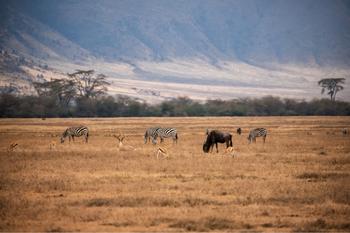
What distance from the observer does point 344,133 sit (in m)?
39.7

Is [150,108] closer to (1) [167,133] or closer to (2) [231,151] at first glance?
(1) [167,133]

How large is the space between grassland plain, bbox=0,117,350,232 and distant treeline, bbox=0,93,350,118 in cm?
4659

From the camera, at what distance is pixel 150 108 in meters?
80.8

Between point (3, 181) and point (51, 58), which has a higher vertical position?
point (51, 58)

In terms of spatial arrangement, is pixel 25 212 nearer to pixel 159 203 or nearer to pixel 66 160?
pixel 159 203

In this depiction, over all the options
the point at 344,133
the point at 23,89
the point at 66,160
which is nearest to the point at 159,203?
the point at 66,160

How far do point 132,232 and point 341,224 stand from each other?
3.76 meters

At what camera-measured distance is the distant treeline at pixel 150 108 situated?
71375mm

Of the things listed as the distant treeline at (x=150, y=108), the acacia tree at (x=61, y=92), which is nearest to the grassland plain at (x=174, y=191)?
the distant treeline at (x=150, y=108)

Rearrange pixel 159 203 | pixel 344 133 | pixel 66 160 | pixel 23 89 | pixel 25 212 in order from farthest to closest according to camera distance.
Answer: pixel 23 89, pixel 344 133, pixel 66 160, pixel 159 203, pixel 25 212

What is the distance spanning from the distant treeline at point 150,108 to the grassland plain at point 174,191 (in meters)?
46.6

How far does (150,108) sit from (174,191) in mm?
64879

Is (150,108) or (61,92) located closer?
(150,108)

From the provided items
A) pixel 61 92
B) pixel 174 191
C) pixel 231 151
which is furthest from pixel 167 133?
pixel 61 92
